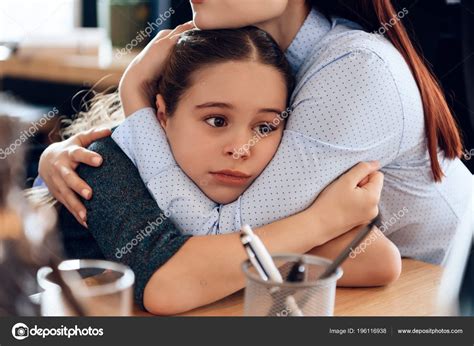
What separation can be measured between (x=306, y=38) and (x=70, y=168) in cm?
38

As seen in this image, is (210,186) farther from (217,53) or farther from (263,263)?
(263,263)

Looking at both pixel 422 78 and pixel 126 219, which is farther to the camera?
pixel 422 78

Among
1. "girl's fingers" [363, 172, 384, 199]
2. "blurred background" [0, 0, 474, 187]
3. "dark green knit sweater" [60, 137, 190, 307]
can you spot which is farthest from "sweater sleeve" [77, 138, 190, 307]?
"blurred background" [0, 0, 474, 187]

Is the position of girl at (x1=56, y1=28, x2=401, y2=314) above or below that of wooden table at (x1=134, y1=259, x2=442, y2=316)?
above

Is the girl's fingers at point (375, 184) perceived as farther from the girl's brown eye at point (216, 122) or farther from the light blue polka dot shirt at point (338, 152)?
the girl's brown eye at point (216, 122)

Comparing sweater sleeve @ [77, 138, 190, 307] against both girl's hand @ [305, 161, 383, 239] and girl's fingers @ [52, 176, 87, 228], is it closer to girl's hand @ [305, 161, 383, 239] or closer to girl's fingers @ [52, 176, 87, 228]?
girl's fingers @ [52, 176, 87, 228]

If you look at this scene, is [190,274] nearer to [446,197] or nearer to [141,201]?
[141,201]

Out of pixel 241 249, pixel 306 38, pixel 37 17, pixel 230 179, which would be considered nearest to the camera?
pixel 241 249

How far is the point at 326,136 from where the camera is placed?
81cm

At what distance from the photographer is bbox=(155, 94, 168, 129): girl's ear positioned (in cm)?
94

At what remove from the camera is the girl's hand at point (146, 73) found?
0.97 metres

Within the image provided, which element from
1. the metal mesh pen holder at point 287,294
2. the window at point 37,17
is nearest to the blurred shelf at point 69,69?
the window at point 37,17

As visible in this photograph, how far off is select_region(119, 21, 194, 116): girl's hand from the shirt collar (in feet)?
0.50

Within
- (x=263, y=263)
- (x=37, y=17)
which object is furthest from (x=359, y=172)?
(x=37, y=17)
